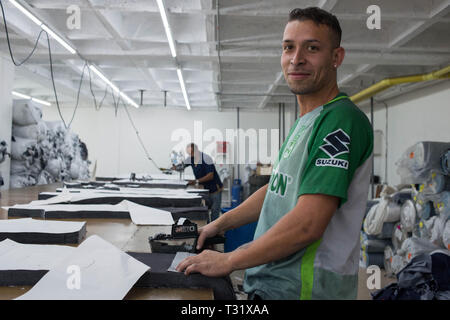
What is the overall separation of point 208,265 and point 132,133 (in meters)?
10.8

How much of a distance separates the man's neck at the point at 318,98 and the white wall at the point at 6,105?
4.76 metres

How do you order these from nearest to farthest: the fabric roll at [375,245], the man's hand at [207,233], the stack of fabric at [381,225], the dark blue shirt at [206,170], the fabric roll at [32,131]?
the man's hand at [207,233] → the stack of fabric at [381,225] → the fabric roll at [375,245] → the fabric roll at [32,131] → the dark blue shirt at [206,170]

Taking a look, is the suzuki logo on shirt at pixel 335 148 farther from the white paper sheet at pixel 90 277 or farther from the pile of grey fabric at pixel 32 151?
the pile of grey fabric at pixel 32 151

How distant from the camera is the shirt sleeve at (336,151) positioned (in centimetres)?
83

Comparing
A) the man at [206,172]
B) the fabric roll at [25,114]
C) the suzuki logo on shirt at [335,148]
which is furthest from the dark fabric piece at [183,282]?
the fabric roll at [25,114]

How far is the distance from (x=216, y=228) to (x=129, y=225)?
60 cm

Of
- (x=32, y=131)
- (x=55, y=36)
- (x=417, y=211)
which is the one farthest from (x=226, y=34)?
(x=417, y=211)

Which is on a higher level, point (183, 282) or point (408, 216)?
point (183, 282)

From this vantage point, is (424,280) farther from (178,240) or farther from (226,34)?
(226,34)

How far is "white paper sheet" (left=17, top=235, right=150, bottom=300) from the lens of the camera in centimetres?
78

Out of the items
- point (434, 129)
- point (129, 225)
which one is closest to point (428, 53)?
point (434, 129)

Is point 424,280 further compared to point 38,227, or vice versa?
point 424,280

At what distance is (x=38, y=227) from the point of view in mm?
1332

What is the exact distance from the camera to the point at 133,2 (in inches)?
152
